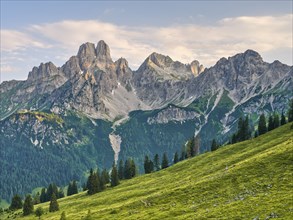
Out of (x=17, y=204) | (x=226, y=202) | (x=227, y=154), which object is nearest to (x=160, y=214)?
(x=226, y=202)

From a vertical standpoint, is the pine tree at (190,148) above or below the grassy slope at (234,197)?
above

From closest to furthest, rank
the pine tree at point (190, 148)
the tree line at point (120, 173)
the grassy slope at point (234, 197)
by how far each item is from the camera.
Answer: the grassy slope at point (234, 197) → the tree line at point (120, 173) → the pine tree at point (190, 148)

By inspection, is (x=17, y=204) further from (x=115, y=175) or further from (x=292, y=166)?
(x=292, y=166)

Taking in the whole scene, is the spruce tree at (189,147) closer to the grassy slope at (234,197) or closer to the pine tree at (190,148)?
the pine tree at (190,148)

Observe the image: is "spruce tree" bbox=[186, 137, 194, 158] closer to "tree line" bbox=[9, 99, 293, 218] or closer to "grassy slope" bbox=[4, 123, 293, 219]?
"tree line" bbox=[9, 99, 293, 218]

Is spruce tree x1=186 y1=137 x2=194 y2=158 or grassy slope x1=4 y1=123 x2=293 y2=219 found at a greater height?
spruce tree x1=186 y1=137 x2=194 y2=158

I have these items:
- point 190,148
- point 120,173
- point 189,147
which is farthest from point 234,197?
point 120,173

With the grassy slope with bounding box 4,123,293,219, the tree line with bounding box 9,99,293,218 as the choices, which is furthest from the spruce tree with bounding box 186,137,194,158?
the grassy slope with bounding box 4,123,293,219

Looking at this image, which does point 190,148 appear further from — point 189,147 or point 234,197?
point 234,197

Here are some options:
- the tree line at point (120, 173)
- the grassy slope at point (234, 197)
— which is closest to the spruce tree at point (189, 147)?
the tree line at point (120, 173)

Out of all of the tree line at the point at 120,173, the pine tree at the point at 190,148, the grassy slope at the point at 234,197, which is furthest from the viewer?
the pine tree at the point at 190,148

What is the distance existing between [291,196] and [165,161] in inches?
5172

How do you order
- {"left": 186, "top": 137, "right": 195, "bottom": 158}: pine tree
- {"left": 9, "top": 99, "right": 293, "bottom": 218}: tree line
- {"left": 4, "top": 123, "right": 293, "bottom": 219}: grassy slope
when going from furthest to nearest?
{"left": 186, "top": 137, "right": 195, "bottom": 158}: pine tree < {"left": 9, "top": 99, "right": 293, "bottom": 218}: tree line < {"left": 4, "top": 123, "right": 293, "bottom": 219}: grassy slope

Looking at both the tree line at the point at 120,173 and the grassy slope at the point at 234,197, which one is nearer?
the grassy slope at the point at 234,197
